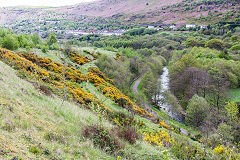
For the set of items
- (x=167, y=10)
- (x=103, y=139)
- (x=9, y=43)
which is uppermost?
(x=167, y=10)

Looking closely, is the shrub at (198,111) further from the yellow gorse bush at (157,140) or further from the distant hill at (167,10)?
the distant hill at (167,10)

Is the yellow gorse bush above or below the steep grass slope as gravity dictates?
below

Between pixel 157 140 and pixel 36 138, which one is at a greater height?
pixel 36 138

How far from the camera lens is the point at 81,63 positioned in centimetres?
3262

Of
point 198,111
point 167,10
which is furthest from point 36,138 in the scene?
point 167,10

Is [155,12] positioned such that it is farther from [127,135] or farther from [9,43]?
[127,135]

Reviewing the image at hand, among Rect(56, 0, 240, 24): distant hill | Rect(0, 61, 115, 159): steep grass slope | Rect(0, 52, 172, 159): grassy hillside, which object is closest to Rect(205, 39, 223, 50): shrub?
Rect(56, 0, 240, 24): distant hill

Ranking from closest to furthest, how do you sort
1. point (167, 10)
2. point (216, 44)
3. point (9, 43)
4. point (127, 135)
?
point (127, 135)
point (9, 43)
point (216, 44)
point (167, 10)

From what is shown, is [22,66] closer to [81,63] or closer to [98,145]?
[98,145]

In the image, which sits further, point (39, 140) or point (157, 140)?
point (157, 140)

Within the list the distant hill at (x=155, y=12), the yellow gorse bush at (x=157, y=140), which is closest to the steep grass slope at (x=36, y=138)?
the yellow gorse bush at (x=157, y=140)

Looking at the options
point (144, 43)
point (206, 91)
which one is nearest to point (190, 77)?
point (206, 91)

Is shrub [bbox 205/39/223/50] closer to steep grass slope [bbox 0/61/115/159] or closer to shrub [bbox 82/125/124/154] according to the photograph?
shrub [bbox 82/125/124/154]

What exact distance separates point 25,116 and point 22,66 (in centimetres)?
1172
